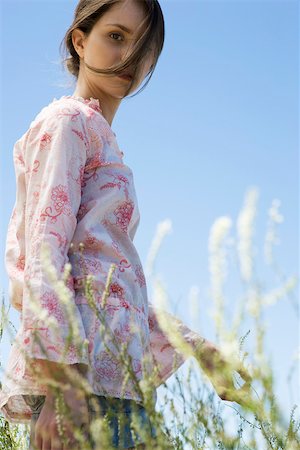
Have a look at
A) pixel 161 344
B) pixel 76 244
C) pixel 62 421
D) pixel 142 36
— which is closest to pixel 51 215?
pixel 76 244

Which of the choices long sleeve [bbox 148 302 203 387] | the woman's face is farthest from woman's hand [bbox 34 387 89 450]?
the woman's face

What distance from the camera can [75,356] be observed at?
1663 millimetres

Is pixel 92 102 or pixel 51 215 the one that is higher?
pixel 92 102

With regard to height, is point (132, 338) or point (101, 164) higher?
point (101, 164)

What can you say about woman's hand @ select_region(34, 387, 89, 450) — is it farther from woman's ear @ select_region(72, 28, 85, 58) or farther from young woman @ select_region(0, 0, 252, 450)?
woman's ear @ select_region(72, 28, 85, 58)

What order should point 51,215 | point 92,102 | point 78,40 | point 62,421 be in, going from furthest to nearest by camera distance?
point 78,40, point 92,102, point 51,215, point 62,421

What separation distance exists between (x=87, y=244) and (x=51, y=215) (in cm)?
13

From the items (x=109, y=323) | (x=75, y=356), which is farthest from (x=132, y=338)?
(x=75, y=356)

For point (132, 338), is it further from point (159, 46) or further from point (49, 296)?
point (159, 46)

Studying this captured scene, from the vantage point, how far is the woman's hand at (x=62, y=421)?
159 cm

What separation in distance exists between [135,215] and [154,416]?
78 centimetres

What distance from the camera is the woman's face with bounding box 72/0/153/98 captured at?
2.21m

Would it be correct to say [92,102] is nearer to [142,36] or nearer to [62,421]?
[142,36]

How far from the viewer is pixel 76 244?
1865 mm
